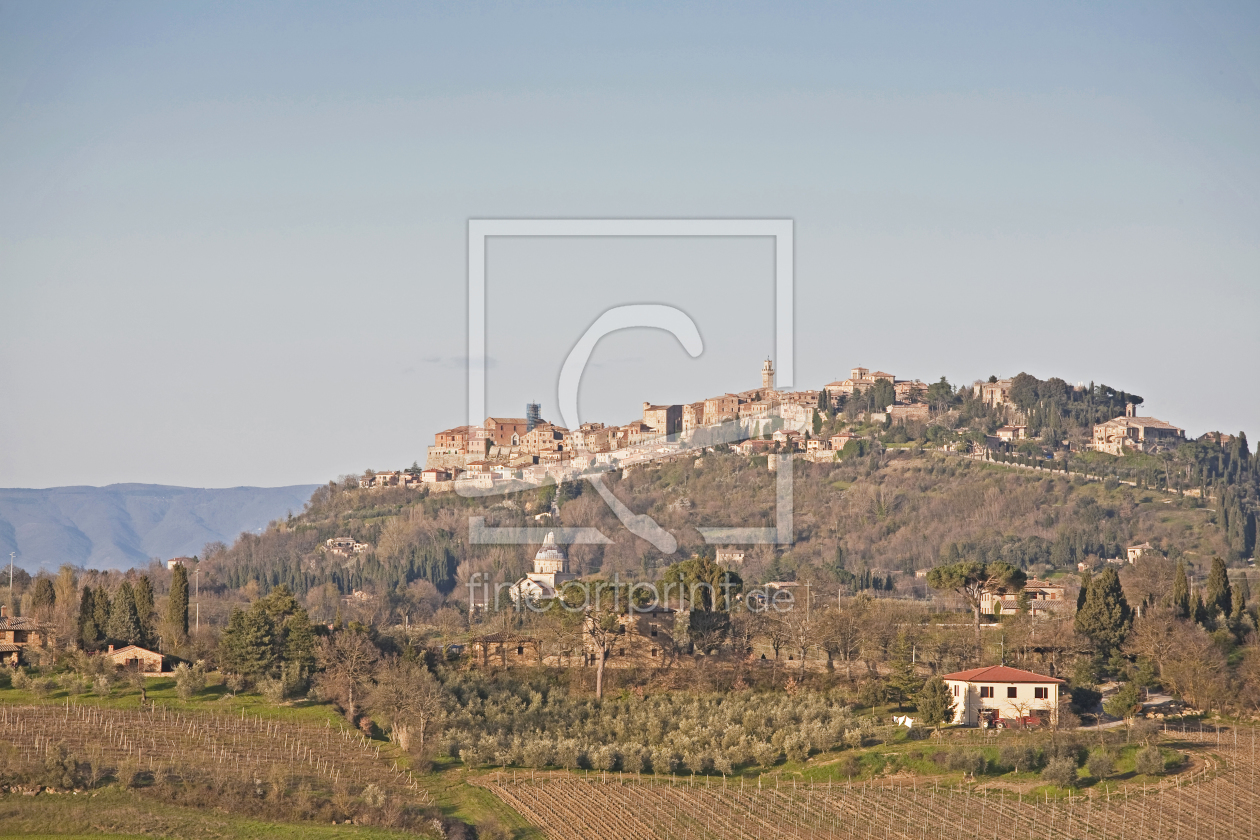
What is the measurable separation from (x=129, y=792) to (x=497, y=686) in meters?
12.7

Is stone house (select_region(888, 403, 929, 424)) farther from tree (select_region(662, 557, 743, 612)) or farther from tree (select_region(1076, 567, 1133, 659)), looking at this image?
tree (select_region(1076, 567, 1133, 659))

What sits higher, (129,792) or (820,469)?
(820,469)

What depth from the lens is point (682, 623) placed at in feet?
149

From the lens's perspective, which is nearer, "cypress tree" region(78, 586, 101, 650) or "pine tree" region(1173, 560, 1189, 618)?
"cypress tree" region(78, 586, 101, 650)

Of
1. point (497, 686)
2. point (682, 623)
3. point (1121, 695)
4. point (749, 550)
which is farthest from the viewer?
point (749, 550)

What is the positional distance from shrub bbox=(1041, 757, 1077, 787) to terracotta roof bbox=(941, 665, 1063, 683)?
5437 millimetres

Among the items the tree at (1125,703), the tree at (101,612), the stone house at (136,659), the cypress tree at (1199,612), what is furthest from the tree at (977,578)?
the tree at (101,612)

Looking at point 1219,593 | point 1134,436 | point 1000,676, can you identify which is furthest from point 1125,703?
point 1134,436

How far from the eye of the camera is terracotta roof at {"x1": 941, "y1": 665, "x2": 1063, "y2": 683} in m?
38.7

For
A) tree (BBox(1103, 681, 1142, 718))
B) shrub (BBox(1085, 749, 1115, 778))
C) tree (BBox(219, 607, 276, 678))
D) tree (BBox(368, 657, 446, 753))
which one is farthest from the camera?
tree (BBox(219, 607, 276, 678))

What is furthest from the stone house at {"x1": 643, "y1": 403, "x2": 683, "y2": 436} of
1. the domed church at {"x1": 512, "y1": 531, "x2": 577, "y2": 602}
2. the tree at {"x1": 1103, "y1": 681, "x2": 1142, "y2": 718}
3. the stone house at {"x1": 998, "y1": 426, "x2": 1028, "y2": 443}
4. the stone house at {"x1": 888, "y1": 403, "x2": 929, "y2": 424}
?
the tree at {"x1": 1103, "y1": 681, "x2": 1142, "y2": 718}

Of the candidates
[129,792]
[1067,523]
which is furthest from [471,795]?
[1067,523]

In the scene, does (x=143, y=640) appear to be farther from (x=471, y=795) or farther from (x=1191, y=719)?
(x=1191, y=719)

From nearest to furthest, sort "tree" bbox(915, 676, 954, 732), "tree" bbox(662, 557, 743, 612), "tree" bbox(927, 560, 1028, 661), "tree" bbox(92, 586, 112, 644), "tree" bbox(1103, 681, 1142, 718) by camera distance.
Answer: "tree" bbox(915, 676, 954, 732), "tree" bbox(1103, 681, 1142, 718), "tree" bbox(92, 586, 112, 644), "tree" bbox(662, 557, 743, 612), "tree" bbox(927, 560, 1028, 661)
